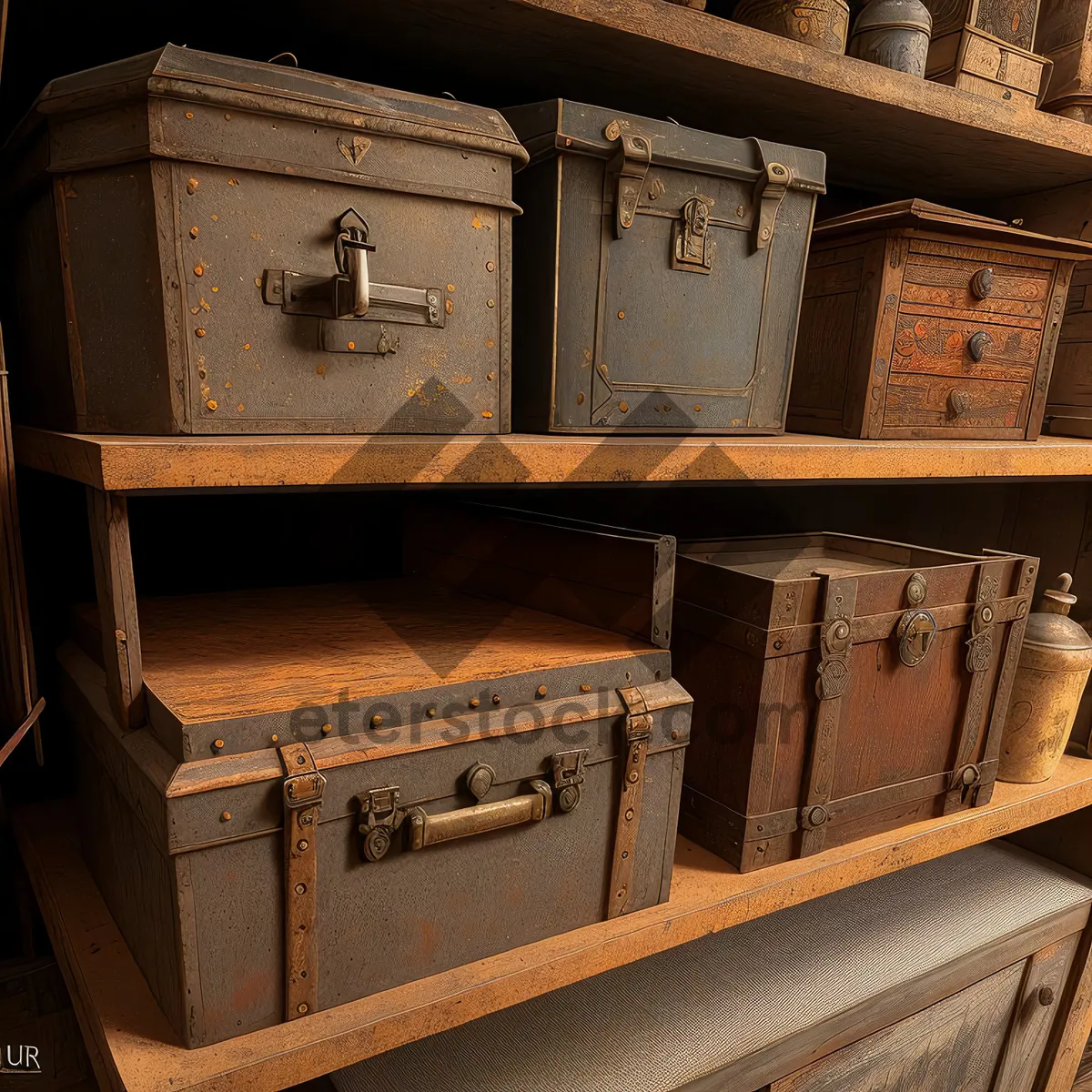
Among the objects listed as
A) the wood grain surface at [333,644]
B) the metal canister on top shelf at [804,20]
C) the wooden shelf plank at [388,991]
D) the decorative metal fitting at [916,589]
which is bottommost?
the wooden shelf plank at [388,991]

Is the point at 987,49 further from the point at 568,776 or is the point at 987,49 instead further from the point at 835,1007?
the point at 835,1007

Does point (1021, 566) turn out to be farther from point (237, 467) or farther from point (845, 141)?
point (237, 467)

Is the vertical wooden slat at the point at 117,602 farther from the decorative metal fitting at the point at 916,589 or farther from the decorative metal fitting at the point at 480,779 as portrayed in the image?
the decorative metal fitting at the point at 916,589

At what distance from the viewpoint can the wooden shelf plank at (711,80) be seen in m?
0.89

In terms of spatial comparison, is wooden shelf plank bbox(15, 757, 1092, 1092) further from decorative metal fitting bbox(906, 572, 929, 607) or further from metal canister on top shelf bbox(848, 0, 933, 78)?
metal canister on top shelf bbox(848, 0, 933, 78)

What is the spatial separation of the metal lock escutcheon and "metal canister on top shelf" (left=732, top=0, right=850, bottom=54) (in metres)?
0.77

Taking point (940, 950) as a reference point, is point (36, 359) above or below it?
above

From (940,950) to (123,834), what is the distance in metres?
1.33

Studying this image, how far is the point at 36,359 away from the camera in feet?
2.88

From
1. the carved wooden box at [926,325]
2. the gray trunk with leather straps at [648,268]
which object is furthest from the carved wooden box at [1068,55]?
the gray trunk with leather straps at [648,268]

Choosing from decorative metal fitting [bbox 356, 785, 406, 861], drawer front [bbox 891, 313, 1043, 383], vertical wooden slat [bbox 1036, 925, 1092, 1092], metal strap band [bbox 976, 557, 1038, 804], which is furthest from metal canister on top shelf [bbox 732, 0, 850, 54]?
vertical wooden slat [bbox 1036, 925, 1092, 1092]

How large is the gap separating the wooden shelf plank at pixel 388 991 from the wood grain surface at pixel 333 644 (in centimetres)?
32

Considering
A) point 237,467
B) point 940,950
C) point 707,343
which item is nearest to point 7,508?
point 237,467

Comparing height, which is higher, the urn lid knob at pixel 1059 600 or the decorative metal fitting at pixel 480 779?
the urn lid knob at pixel 1059 600
